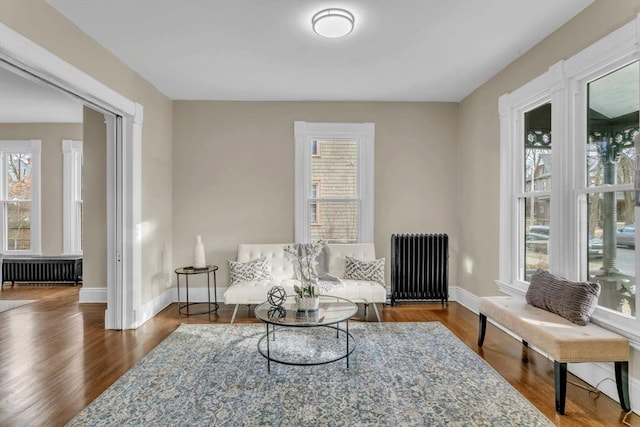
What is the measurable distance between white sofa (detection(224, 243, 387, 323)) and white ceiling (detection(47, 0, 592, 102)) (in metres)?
2.00

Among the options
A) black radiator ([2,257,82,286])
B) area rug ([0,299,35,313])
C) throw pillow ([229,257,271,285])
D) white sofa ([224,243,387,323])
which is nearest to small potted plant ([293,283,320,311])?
white sofa ([224,243,387,323])

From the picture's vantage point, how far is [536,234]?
3.44 m

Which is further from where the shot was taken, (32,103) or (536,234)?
(32,103)

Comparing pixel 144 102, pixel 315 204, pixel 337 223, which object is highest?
pixel 144 102

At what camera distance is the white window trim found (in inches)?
241

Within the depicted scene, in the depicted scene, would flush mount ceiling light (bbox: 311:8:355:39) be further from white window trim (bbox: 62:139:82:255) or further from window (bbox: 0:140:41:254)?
window (bbox: 0:140:41:254)

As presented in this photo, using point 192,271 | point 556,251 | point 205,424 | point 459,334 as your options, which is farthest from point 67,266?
point 556,251

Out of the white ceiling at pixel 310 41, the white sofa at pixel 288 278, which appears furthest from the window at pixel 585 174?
the white sofa at pixel 288 278

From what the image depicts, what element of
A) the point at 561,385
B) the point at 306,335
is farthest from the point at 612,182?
the point at 306,335

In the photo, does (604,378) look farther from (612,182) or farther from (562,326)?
(612,182)

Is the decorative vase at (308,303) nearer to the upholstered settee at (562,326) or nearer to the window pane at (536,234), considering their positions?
the upholstered settee at (562,326)

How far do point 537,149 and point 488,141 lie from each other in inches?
31.2

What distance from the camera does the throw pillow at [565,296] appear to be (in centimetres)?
246

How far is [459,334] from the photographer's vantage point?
3576 millimetres
